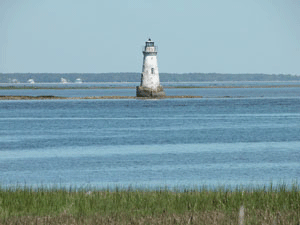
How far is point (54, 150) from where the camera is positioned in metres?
43.9

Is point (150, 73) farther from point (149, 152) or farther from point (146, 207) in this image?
point (146, 207)

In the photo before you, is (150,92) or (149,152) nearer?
(149,152)

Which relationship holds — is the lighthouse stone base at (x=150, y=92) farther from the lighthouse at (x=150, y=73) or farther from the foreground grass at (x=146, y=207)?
the foreground grass at (x=146, y=207)

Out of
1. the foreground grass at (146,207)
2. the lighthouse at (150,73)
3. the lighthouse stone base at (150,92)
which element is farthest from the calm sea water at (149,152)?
the lighthouse stone base at (150,92)

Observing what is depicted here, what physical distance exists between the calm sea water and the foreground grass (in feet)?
17.7

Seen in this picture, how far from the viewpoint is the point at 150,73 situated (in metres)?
109

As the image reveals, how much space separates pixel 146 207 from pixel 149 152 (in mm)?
24375

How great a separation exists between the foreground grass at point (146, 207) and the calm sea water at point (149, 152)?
5410 millimetres

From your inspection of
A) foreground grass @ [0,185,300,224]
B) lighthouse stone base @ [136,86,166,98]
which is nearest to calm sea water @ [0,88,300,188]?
foreground grass @ [0,185,300,224]

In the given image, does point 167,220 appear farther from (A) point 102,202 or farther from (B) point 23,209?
(B) point 23,209

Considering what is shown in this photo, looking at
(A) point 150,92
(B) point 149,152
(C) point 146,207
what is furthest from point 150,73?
(C) point 146,207
